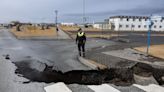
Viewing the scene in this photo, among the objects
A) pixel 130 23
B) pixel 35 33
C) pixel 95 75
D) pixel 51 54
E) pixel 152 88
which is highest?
pixel 152 88

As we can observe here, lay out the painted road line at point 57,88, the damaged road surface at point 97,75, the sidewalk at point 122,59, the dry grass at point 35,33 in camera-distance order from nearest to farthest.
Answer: the painted road line at point 57,88 < the damaged road surface at point 97,75 < the sidewalk at point 122,59 < the dry grass at point 35,33

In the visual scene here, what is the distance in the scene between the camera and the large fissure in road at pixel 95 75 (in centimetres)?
1028

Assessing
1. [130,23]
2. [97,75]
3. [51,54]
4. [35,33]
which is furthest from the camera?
[130,23]

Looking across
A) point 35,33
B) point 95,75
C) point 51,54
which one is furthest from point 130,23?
point 95,75

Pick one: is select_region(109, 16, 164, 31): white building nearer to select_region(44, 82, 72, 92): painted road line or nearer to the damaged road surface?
the damaged road surface

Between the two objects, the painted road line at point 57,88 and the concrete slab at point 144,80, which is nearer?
the painted road line at point 57,88

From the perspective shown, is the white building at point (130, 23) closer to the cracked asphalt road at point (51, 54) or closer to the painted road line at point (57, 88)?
the cracked asphalt road at point (51, 54)

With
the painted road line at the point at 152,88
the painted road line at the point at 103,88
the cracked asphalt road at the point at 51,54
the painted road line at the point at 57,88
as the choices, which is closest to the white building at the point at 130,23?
the cracked asphalt road at the point at 51,54

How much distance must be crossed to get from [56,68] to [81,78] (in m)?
2.47

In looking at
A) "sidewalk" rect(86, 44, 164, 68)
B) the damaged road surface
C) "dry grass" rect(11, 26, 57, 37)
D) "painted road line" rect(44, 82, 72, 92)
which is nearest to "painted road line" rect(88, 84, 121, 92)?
the damaged road surface

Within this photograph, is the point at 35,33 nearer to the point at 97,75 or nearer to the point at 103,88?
the point at 97,75

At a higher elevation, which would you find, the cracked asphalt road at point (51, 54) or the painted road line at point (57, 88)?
the painted road line at point (57, 88)

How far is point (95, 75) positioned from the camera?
38.1 ft

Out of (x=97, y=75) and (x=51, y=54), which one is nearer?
(x=97, y=75)
